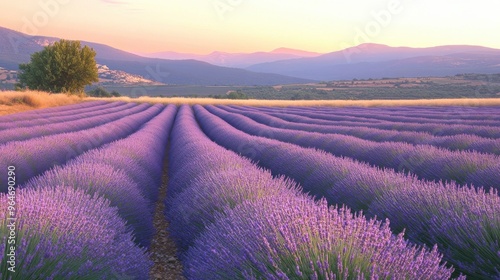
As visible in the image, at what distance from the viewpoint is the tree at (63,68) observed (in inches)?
1174

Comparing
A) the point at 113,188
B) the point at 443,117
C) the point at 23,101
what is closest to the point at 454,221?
the point at 113,188

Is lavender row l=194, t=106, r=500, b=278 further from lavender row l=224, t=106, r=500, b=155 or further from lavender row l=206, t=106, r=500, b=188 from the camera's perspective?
lavender row l=224, t=106, r=500, b=155

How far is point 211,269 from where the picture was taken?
183 centimetres

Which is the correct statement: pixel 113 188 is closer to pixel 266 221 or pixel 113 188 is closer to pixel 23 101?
pixel 266 221

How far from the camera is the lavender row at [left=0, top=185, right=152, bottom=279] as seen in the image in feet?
5.65

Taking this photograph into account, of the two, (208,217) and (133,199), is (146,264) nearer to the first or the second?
(208,217)

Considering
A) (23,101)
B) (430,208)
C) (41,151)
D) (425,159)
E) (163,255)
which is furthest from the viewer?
(23,101)

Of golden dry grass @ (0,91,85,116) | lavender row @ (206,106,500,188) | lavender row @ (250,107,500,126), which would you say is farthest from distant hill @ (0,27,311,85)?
lavender row @ (206,106,500,188)

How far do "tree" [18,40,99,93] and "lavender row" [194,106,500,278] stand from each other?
30.0m

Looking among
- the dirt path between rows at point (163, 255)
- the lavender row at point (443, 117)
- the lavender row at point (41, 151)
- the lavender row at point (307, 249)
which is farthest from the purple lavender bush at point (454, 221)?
the lavender row at point (443, 117)

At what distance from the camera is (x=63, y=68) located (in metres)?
30.1

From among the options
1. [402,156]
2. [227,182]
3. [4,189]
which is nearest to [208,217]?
[227,182]

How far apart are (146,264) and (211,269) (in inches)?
31.8

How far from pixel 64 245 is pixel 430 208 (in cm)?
224
